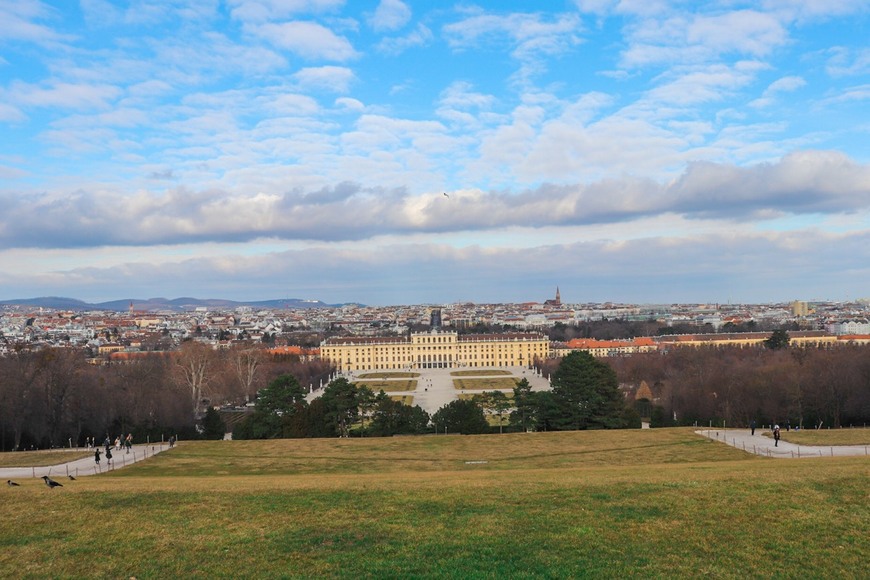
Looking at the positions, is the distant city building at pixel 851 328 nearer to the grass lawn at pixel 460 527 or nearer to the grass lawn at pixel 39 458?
the grass lawn at pixel 460 527

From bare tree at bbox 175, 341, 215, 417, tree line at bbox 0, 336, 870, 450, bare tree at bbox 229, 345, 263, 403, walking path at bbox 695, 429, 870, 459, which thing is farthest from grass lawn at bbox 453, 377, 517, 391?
walking path at bbox 695, 429, 870, 459

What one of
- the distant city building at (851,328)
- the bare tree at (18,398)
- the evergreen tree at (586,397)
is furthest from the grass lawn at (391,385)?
the distant city building at (851,328)

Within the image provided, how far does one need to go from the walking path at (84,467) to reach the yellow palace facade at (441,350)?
71.1 meters

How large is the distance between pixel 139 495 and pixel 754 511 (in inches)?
361

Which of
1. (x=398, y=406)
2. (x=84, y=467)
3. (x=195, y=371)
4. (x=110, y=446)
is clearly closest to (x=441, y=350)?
(x=195, y=371)

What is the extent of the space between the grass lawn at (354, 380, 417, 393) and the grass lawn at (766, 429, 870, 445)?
40.3 m

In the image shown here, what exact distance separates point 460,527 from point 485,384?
54604 mm

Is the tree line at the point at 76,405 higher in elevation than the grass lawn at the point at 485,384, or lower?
higher

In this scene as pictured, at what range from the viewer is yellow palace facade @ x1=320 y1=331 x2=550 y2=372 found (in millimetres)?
94875

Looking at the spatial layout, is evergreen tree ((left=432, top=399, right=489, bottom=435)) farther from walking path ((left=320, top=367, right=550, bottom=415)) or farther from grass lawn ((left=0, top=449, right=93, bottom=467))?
grass lawn ((left=0, top=449, right=93, bottom=467))

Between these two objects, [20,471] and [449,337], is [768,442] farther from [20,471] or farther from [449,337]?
[449,337]

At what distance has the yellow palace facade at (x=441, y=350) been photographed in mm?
94875

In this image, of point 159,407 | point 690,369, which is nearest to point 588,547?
point 159,407

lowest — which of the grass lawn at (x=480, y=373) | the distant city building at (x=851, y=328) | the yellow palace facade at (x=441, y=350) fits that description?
the grass lawn at (x=480, y=373)
